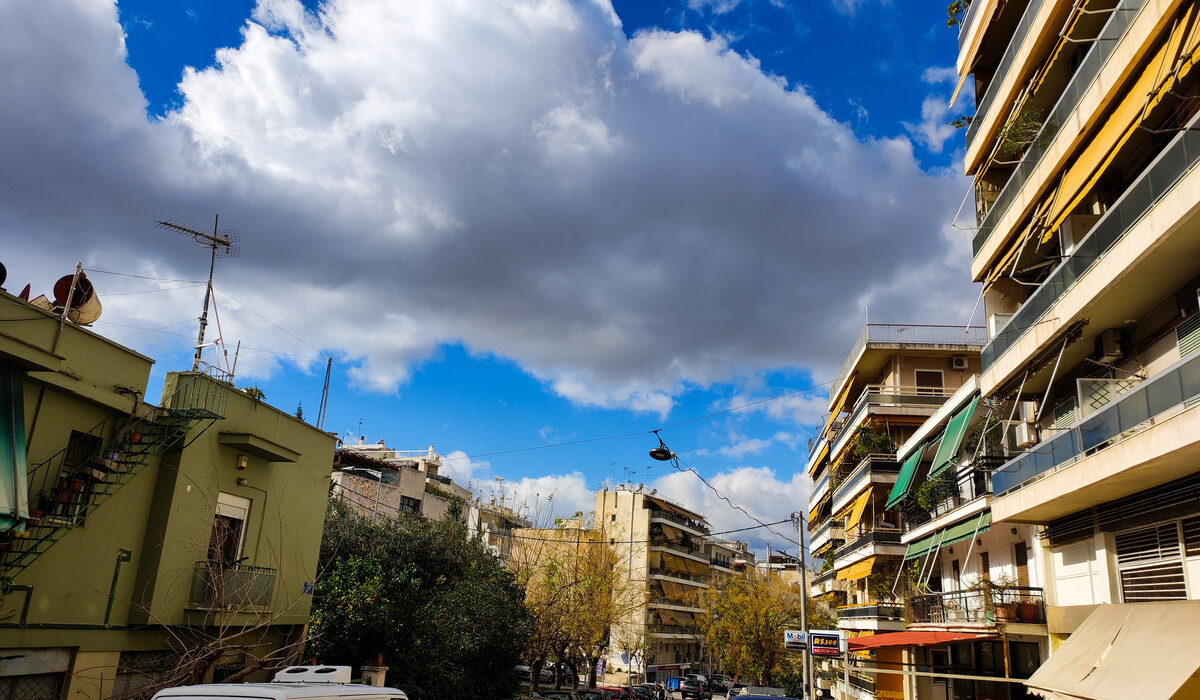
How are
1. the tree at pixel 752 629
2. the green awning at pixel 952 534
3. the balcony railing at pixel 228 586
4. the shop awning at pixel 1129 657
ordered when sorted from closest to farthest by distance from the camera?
the shop awning at pixel 1129 657 → the balcony railing at pixel 228 586 → the green awning at pixel 952 534 → the tree at pixel 752 629

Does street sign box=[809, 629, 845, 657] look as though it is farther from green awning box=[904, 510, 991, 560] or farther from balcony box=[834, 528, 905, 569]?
balcony box=[834, 528, 905, 569]

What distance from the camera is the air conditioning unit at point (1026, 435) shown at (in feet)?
61.0

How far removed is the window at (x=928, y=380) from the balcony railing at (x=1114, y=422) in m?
15.7

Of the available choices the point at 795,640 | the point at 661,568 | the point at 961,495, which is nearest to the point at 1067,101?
the point at 961,495

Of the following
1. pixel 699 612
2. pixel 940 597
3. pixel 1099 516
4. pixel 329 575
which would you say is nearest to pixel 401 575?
pixel 329 575

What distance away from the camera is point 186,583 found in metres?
14.8

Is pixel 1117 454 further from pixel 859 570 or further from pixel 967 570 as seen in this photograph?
pixel 859 570

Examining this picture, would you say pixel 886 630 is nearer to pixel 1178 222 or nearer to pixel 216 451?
pixel 1178 222

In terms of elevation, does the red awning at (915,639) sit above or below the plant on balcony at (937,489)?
below

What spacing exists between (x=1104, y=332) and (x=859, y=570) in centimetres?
1940

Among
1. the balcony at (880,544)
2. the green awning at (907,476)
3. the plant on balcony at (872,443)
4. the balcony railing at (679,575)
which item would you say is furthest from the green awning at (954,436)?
the balcony railing at (679,575)

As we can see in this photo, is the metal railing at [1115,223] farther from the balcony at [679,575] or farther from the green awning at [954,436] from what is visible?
the balcony at [679,575]

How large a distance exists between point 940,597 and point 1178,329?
488 inches

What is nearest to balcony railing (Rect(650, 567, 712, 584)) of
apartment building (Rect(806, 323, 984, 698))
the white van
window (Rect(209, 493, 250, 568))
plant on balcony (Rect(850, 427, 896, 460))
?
apartment building (Rect(806, 323, 984, 698))
